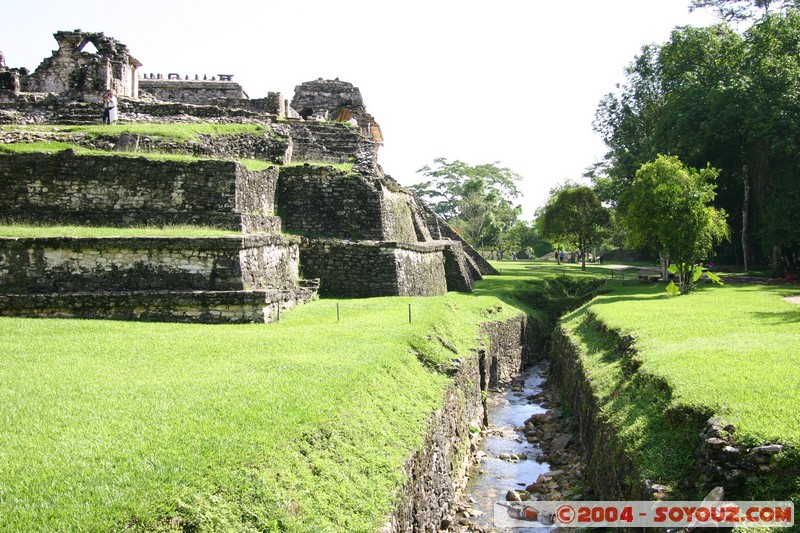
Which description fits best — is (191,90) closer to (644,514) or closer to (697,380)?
(697,380)

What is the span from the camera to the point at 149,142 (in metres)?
16.4

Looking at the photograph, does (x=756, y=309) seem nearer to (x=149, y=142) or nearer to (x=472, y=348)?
(x=472, y=348)

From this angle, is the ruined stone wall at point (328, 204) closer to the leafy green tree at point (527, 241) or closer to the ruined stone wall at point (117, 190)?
the ruined stone wall at point (117, 190)

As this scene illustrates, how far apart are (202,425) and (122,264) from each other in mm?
7226

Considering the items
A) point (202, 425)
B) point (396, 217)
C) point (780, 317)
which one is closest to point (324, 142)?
point (396, 217)

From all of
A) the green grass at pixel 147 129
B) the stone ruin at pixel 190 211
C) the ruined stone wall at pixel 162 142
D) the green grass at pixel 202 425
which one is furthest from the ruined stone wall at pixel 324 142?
the green grass at pixel 202 425

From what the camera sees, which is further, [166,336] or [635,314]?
[635,314]

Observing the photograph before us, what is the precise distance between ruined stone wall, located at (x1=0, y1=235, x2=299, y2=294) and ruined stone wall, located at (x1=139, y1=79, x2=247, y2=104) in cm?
1533

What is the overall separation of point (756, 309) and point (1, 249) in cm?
1672

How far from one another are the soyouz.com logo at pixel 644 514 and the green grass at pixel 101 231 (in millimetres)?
8035

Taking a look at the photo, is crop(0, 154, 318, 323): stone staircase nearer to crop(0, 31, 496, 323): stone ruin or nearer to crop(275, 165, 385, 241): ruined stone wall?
crop(0, 31, 496, 323): stone ruin

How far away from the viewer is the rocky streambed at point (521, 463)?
395 inches

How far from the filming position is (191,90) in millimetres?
26828

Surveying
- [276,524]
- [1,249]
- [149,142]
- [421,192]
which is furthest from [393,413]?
[421,192]
